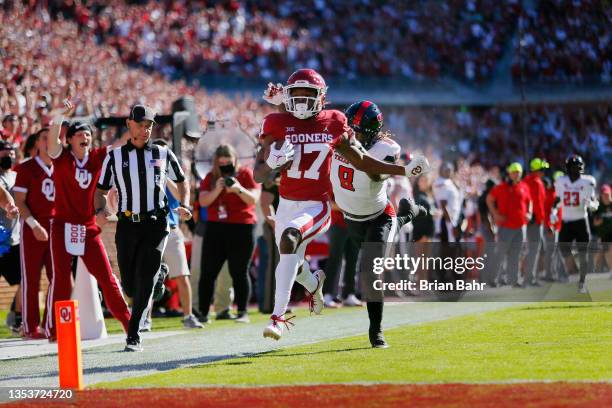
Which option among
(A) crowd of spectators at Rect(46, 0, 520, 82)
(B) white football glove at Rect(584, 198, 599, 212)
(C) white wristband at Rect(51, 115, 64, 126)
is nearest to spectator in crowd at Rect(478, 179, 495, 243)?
(B) white football glove at Rect(584, 198, 599, 212)

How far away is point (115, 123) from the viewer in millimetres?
13891

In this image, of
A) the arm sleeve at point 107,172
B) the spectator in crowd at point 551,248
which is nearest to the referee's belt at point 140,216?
the arm sleeve at point 107,172

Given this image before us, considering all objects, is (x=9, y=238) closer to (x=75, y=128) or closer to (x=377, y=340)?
(x=75, y=128)

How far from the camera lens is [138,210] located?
9.45m

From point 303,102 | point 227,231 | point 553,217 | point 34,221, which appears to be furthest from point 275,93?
point 553,217

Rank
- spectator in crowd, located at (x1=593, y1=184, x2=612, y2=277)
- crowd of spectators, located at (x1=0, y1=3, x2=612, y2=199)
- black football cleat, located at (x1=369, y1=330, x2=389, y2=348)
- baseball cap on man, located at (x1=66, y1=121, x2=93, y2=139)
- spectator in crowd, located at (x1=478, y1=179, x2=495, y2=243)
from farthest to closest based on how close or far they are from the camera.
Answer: spectator in crowd, located at (x1=593, y1=184, x2=612, y2=277), spectator in crowd, located at (x1=478, y1=179, x2=495, y2=243), crowd of spectators, located at (x1=0, y1=3, x2=612, y2=199), baseball cap on man, located at (x1=66, y1=121, x2=93, y2=139), black football cleat, located at (x1=369, y1=330, x2=389, y2=348)

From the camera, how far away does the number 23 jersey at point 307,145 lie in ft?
29.3

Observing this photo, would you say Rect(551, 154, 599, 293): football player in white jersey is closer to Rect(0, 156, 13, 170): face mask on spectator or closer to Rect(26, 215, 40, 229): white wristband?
Rect(0, 156, 13, 170): face mask on spectator

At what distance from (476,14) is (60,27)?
16.5 m

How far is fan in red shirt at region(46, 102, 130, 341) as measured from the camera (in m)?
10.3

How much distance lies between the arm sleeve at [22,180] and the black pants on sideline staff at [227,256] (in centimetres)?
238

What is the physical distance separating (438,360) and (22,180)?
4.81 metres

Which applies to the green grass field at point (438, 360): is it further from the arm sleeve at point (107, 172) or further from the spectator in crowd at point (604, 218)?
the spectator in crowd at point (604, 218)

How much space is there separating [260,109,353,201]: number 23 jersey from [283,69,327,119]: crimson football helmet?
8 centimetres
